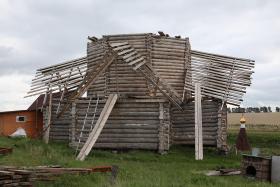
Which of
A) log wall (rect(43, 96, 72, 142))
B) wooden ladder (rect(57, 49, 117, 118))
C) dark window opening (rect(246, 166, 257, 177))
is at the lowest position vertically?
dark window opening (rect(246, 166, 257, 177))

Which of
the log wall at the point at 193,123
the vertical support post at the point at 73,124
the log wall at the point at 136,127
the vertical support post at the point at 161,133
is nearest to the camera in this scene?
the vertical support post at the point at 161,133

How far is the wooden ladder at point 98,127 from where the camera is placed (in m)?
20.9

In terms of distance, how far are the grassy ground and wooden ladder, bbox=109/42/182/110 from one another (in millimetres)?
2917

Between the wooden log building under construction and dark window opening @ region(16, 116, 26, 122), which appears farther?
dark window opening @ region(16, 116, 26, 122)

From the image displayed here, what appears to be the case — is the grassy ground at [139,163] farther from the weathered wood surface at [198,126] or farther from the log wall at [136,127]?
the log wall at [136,127]

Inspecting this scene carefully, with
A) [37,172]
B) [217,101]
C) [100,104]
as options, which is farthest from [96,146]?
[37,172]

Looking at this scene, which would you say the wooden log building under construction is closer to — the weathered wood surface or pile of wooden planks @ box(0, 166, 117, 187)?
the weathered wood surface

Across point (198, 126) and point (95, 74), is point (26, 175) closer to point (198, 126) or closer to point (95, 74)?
point (95, 74)

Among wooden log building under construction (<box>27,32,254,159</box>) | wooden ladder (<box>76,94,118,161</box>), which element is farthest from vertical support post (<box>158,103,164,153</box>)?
wooden ladder (<box>76,94,118,161</box>)

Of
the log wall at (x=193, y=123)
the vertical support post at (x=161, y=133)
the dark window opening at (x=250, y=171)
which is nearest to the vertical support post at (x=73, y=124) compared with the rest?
the vertical support post at (x=161, y=133)

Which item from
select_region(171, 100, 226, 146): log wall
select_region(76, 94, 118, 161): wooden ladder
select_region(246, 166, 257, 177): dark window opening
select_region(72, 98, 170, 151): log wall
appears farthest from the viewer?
select_region(171, 100, 226, 146): log wall

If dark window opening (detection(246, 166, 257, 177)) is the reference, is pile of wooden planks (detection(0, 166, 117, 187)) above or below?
above

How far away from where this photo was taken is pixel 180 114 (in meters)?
27.0

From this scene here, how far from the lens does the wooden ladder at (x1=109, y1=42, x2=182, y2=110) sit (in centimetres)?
2393
